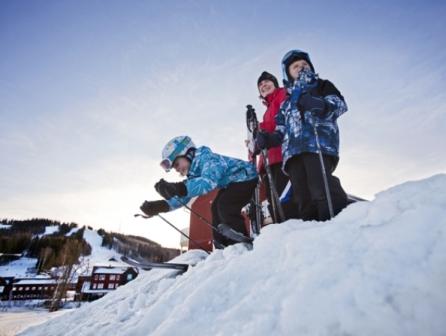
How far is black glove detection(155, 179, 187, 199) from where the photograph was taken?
3.29 meters

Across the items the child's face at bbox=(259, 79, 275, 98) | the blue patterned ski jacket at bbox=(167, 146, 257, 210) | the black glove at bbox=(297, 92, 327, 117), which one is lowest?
the blue patterned ski jacket at bbox=(167, 146, 257, 210)

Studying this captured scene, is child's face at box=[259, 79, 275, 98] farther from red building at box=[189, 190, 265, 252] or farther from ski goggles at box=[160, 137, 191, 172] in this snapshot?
red building at box=[189, 190, 265, 252]

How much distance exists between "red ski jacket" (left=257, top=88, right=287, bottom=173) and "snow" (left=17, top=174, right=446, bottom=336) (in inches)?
77.6

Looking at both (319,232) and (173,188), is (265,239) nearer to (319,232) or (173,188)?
(319,232)

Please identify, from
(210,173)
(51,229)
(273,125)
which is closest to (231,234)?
(210,173)

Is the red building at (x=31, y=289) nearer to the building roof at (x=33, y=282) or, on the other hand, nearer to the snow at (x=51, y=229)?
the building roof at (x=33, y=282)

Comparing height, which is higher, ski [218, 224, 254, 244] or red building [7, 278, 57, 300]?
ski [218, 224, 254, 244]

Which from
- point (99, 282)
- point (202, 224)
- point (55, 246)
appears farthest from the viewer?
point (55, 246)

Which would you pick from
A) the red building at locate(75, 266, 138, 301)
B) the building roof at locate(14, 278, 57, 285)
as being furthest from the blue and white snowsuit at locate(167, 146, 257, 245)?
the building roof at locate(14, 278, 57, 285)

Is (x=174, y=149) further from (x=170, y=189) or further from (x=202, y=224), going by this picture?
(x=202, y=224)

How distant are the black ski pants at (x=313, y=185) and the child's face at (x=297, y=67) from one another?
3.98ft

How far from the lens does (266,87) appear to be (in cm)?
440

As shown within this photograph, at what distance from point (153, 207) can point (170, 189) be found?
1.37 ft

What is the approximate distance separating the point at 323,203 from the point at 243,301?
4.60 feet
